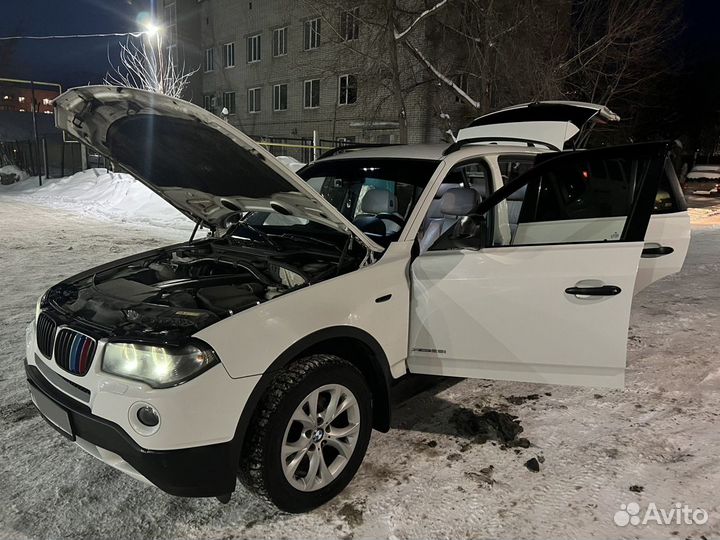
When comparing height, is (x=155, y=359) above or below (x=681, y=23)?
below

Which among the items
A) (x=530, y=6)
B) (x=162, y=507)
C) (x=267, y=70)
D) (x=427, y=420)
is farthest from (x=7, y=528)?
(x=267, y=70)

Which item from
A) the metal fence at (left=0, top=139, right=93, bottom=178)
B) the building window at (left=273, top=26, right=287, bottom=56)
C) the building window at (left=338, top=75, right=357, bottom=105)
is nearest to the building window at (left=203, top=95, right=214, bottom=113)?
the building window at (left=273, top=26, right=287, bottom=56)

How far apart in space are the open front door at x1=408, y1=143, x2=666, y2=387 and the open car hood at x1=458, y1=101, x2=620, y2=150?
1.77m

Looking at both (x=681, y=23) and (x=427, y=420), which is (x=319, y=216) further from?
(x=681, y=23)

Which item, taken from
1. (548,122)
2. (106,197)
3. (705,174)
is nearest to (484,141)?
(548,122)

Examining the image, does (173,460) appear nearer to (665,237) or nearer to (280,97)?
(665,237)

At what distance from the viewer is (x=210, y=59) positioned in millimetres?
33000

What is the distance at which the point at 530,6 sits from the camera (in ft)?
47.2

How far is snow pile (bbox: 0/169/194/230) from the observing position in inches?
544

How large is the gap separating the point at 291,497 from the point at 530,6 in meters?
15.4

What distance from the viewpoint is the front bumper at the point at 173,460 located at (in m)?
2.08

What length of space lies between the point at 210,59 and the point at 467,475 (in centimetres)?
3492

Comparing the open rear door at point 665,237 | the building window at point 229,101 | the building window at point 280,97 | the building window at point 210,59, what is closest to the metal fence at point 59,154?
the building window at point 280,97

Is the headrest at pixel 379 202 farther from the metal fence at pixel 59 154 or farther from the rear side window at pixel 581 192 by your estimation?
the metal fence at pixel 59 154
